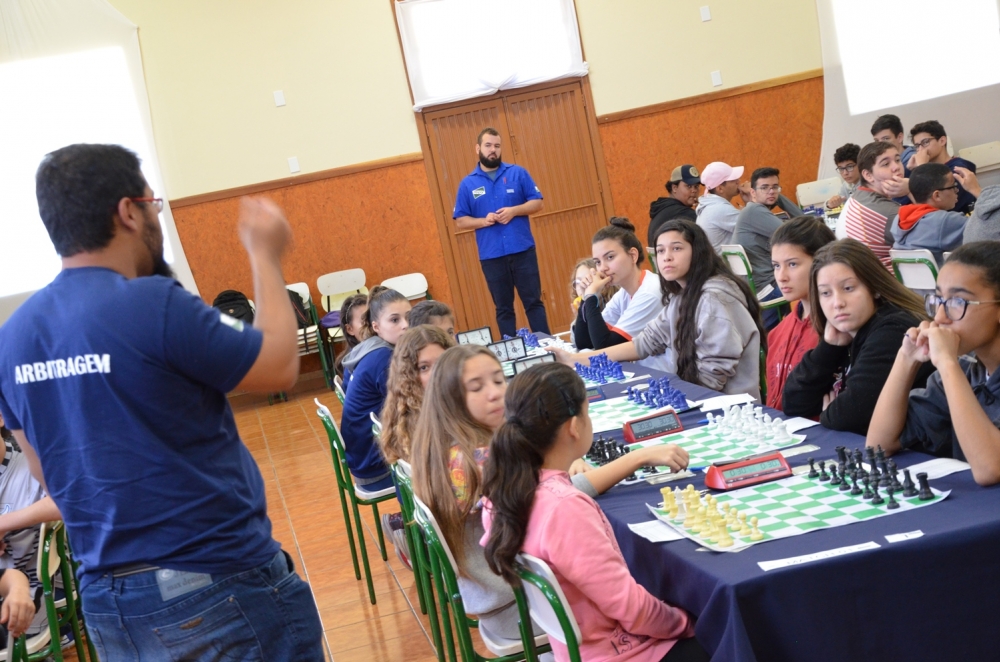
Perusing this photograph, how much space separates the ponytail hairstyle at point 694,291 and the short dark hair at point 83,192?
247 centimetres

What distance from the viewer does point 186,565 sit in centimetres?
146

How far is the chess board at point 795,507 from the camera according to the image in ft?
5.90

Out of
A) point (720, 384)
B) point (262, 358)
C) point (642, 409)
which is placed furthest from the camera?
point (720, 384)

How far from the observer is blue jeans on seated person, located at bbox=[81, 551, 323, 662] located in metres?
1.46

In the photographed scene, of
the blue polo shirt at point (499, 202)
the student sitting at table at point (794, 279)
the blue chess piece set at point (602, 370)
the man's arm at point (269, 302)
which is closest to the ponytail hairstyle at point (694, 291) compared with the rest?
the blue chess piece set at point (602, 370)

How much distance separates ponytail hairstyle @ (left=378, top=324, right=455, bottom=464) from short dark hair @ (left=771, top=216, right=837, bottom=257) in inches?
47.1

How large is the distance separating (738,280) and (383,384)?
145 cm

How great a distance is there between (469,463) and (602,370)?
1552 millimetres

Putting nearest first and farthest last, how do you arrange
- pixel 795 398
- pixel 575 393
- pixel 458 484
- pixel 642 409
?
pixel 575 393, pixel 458 484, pixel 795 398, pixel 642 409

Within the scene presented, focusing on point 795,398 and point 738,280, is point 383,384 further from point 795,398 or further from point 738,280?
point 795,398

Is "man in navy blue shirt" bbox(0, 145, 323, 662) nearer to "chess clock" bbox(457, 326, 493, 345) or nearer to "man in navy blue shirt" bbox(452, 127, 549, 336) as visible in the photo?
"chess clock" bbox(457, 326, 493, 345)

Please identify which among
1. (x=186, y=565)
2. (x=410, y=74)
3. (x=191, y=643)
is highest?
(x=410, y=74)

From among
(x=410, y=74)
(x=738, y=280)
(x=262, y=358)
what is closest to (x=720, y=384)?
(x=738, y=280)

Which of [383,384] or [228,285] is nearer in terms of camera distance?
[383,384]
